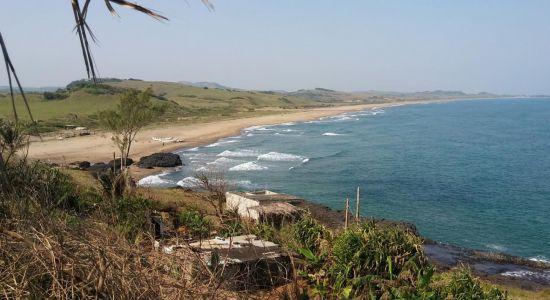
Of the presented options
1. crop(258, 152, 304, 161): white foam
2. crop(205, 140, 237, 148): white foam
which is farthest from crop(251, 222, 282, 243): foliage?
crop(205, 140, 237, 148): white foam

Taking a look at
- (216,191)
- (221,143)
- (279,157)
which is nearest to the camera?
(216,191)

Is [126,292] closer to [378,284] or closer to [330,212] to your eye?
[378,284]

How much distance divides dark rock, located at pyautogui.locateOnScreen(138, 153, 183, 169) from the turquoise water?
72.2 inches

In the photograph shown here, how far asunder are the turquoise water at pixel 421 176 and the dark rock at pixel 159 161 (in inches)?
72.2

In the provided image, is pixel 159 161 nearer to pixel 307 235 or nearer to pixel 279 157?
pixel 279 157

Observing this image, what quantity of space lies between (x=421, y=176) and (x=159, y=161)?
23.3m

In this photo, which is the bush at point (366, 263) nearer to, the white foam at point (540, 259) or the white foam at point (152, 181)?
the white foam at point (540, 259)

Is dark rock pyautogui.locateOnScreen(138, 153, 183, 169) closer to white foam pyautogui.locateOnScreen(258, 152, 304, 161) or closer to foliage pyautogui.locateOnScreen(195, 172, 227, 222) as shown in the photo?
white foam pyautogui.locateOnScreen(258, 152, 304, 161)

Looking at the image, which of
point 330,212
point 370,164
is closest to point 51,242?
point 330,212

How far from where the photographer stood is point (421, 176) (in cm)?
4181

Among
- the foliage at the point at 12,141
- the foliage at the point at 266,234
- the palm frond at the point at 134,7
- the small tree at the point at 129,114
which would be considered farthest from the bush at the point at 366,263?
the small tree at the point at 129,114

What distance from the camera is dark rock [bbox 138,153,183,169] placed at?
4459 centimetres

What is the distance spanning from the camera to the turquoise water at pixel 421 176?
94.6 ft

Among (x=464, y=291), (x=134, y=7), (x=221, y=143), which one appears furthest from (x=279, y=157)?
(x=134, y=7)
